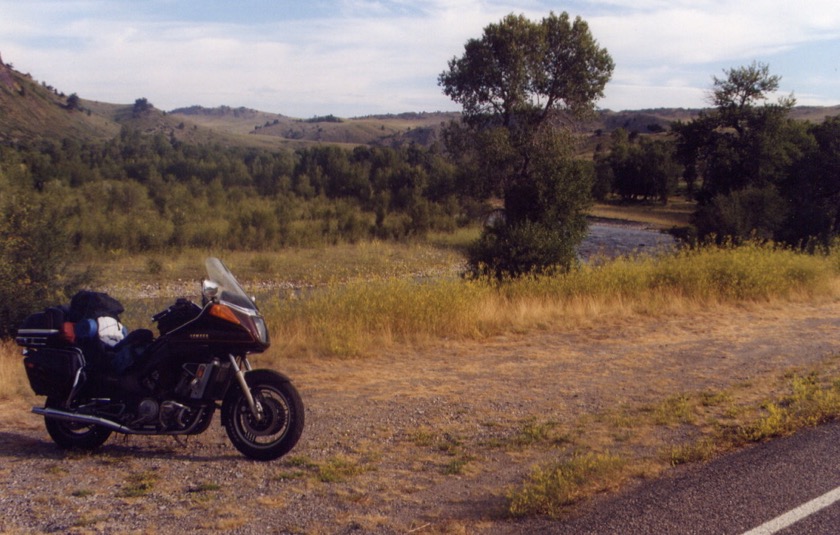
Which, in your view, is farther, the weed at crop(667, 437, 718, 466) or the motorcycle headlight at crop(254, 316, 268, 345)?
the motorcycle headlight at crop(254, 316, 268, 345)

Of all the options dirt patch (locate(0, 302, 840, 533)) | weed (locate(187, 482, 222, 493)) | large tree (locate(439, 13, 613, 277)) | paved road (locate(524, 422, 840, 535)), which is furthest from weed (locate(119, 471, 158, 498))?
large tree (locate(439, 13, 613, 277))

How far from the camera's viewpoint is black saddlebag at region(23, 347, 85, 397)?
570cm

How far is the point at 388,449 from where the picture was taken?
19.1 ft

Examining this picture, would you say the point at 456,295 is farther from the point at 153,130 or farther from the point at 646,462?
the point at 153,130

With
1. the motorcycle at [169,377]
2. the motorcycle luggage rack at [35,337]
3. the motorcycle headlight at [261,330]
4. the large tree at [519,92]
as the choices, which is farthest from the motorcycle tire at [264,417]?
the large tree at [519,92]

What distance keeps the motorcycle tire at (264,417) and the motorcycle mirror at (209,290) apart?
0.65 meters

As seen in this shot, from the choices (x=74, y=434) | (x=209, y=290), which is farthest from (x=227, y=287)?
(x=74, y=434)

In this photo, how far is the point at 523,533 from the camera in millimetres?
4160

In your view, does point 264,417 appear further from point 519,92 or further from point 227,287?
point 519,92

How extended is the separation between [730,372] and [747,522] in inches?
174

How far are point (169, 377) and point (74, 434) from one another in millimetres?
918

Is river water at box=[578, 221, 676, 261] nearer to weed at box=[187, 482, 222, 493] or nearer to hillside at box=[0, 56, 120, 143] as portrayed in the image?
weed at box=[187, 482, 222, 493]

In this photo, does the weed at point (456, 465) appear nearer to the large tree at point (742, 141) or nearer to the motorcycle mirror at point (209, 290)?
the motorcycle mirror at point (209, 290)

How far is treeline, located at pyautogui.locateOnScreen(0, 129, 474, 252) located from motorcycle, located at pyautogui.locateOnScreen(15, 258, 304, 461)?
20370 mm
